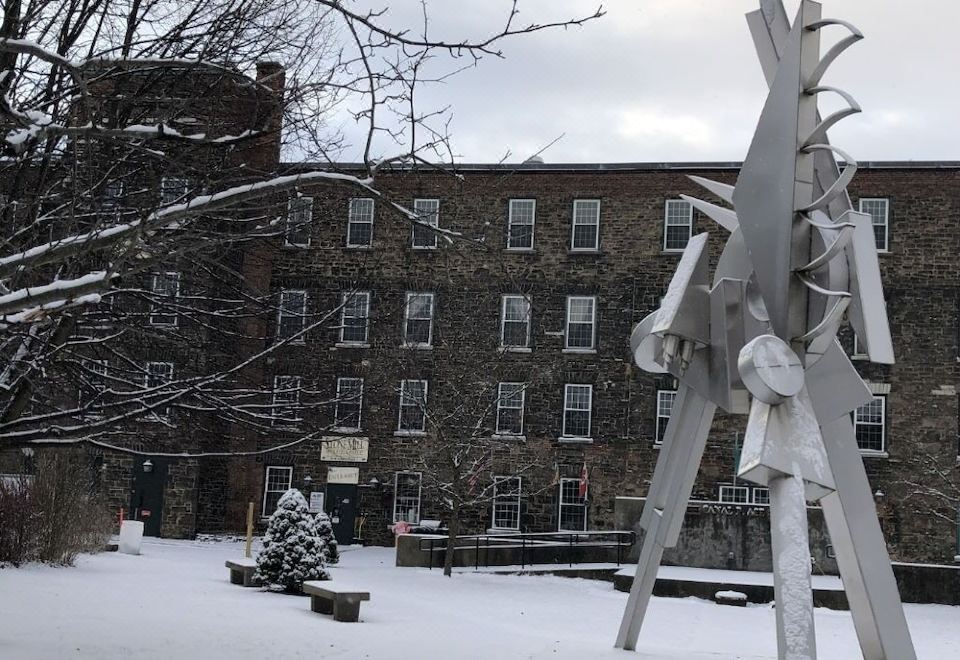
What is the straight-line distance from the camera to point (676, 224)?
1422 inches

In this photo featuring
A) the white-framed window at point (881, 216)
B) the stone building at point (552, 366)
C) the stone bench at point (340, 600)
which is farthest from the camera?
the white-framed window at point (881, 216)

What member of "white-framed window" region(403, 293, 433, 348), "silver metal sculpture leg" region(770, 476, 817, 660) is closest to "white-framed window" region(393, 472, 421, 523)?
"white-framed window" region(403, 293, 433, 348)

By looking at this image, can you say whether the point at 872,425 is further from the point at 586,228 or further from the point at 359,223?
the point at 359,223

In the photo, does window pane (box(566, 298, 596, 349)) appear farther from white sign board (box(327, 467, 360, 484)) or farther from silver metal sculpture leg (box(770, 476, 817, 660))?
silver metal sculpture leg (box(770, 476, 817, 660))

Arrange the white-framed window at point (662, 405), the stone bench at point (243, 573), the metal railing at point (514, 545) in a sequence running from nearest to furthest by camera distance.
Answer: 1. the stone bench at point (243, 573)
2. the metal railing at point (514, 545)
3. the white-framed window at point (662, 405)

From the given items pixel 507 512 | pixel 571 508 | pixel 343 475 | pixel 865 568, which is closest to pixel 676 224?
pixel 571 508

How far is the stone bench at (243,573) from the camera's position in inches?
787

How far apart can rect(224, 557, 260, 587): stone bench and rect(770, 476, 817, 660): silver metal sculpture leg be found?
11.4 meters

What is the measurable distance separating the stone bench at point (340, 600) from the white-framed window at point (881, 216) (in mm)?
23723

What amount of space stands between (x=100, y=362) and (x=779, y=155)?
714cm

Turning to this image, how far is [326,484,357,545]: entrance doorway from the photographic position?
36.4 m

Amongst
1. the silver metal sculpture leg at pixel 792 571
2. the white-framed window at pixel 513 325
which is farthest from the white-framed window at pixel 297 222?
the white-framed window at pixel 513 325

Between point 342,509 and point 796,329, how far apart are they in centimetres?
2690

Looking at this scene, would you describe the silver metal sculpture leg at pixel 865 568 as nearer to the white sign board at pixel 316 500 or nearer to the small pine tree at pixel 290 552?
the small pine tree at pixel 290 552
